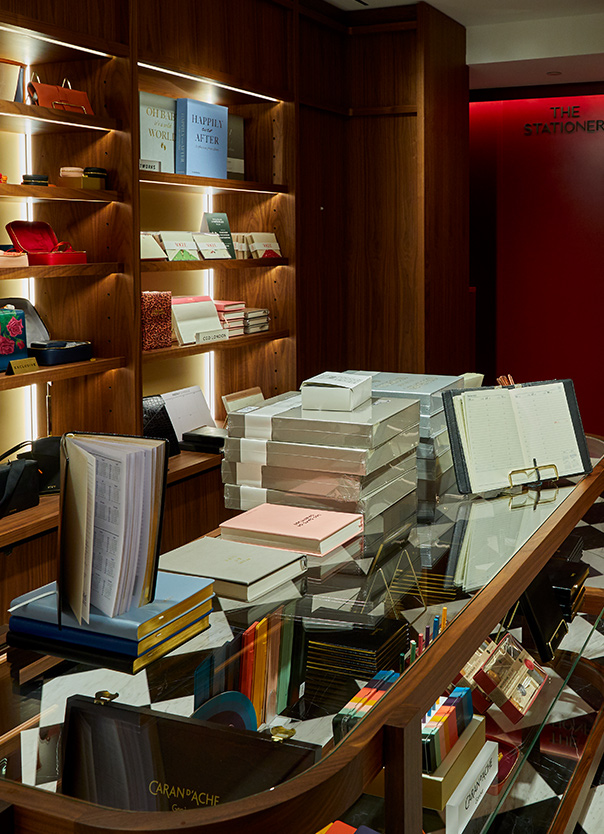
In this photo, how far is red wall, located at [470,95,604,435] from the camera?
6723 millimetres

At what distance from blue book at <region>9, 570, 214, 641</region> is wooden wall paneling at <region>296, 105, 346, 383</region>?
129 inches

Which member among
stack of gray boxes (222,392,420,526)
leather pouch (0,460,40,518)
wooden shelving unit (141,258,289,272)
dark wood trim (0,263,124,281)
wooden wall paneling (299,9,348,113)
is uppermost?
wooden wall paneling (299,9,348,113)

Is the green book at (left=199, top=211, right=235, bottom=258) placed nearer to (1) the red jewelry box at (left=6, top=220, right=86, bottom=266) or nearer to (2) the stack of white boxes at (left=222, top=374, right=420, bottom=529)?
(1) the red jewelry box at (left=6, top=220, right=86, bottom=266)

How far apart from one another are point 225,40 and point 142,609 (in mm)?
3241

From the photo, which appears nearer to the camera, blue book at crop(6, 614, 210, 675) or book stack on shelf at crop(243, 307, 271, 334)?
blue book at crop(6, 614, 210, 675)

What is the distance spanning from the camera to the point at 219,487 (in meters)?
3.98

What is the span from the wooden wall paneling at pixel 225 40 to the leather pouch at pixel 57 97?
330mm

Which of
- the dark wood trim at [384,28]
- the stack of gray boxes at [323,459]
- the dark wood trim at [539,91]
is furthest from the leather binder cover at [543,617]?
the dark wood trim at [539,91]

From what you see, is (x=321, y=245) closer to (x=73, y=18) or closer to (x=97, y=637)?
(x=73, y=18)

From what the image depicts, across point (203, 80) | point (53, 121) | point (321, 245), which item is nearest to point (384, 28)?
point (321, 245)

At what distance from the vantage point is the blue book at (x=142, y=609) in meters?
1.27

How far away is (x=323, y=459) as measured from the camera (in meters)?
1.96

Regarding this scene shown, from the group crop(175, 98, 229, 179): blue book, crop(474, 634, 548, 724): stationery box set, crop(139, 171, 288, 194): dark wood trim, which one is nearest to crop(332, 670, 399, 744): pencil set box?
crop(474, 634, 548, 724): stationery box set

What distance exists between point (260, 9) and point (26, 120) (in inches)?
64.9
